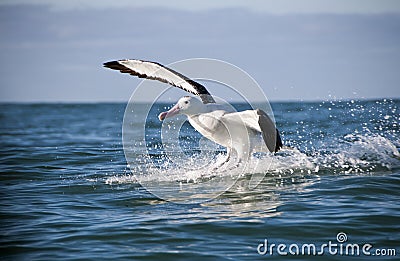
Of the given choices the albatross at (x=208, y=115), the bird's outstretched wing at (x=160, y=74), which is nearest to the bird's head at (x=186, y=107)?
the albatross at (x=208, y=115)

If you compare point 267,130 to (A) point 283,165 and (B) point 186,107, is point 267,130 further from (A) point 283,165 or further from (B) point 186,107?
(A) point 283,165

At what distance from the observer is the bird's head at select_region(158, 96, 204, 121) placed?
1134 centimetres

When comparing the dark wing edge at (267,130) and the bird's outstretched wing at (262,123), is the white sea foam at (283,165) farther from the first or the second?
the dark wing edge at (267,130)

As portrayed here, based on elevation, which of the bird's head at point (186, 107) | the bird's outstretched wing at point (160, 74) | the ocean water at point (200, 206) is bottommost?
the ocean water at point (200, 206)

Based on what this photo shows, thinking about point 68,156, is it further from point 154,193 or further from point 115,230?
point 115,230

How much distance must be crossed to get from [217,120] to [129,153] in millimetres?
6113

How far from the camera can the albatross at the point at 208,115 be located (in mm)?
11398

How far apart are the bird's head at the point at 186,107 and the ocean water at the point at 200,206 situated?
31.0 inches

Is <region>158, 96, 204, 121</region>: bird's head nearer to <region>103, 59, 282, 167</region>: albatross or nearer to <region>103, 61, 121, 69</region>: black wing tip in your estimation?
<region>103, 59, 282, 167</region>: albatross

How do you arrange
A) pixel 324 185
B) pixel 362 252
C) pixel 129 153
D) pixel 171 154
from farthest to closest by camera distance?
pixel 129 153
pixel 171 154
pixel 324 185
pixel 362 252

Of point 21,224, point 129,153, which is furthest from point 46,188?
point 129,153

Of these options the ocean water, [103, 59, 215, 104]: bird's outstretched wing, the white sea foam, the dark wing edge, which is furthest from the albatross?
the ocean water

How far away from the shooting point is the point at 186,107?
11.4 m

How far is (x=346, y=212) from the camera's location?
944cm
